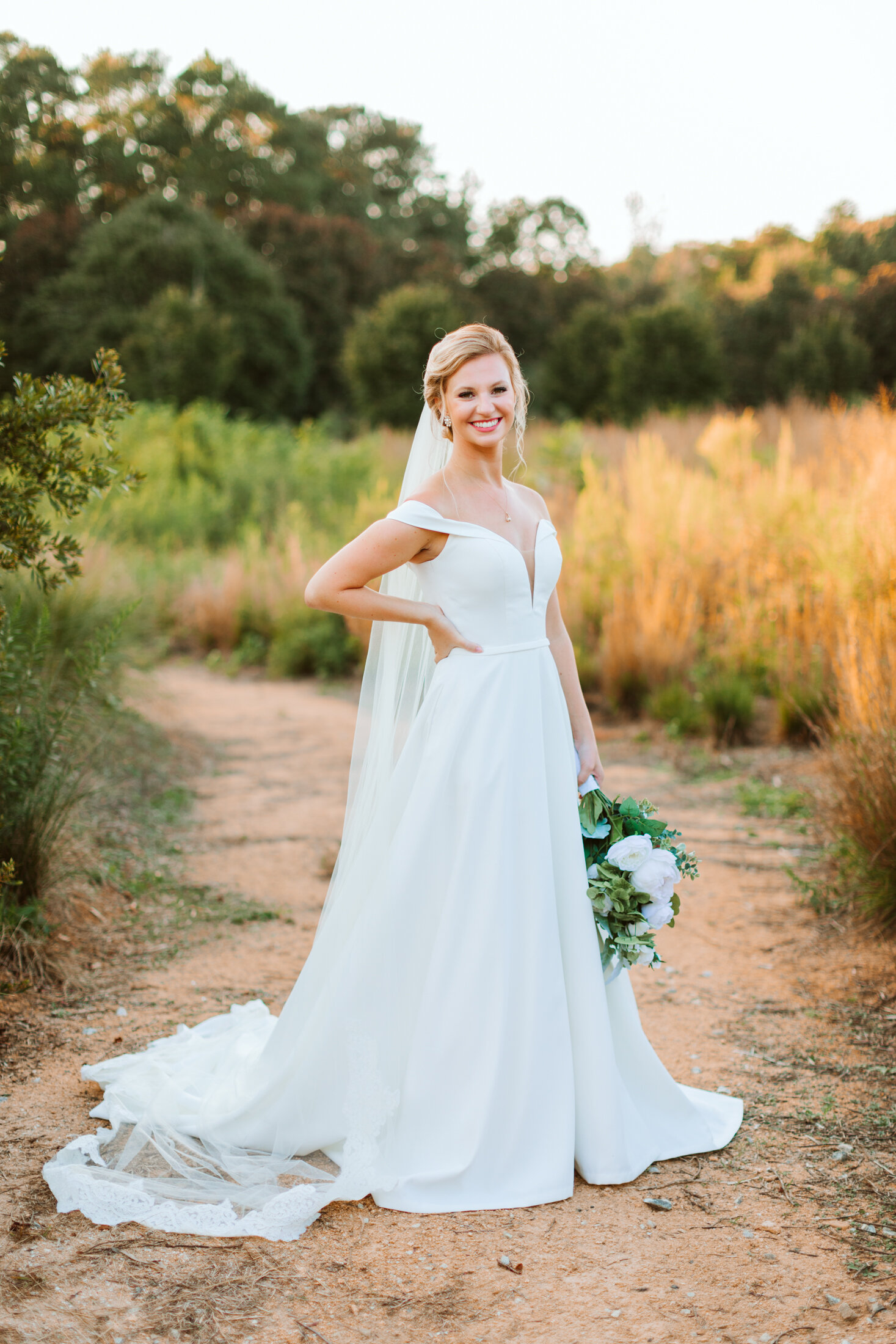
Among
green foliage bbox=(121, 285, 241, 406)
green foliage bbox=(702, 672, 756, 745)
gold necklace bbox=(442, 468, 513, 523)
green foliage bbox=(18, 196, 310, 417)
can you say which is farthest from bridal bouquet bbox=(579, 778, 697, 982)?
green foliage bbox=(18, 196, 310, 417)

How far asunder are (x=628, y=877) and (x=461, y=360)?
1.41 metres

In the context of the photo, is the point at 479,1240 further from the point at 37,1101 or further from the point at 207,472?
the point at 207,472

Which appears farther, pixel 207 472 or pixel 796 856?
pixel 207 472

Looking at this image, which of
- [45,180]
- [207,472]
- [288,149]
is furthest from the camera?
[288,149]

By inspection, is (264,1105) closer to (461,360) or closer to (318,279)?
(461,360)

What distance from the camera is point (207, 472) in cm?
1608

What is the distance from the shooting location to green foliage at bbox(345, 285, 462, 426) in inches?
829

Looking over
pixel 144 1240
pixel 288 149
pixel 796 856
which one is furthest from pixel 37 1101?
pixel 288 149

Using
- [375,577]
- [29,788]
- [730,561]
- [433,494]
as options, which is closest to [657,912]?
[375,577]

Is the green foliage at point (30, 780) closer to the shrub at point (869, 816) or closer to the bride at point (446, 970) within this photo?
the bride at point (446, 970)

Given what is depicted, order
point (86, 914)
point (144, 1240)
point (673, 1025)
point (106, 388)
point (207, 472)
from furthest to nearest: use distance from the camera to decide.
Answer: point (207, 472) < point (86, 914) < point (673, 1025) < point (106, 388) < point (144, 1240)

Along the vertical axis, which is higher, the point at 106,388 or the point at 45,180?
the point at 45,180

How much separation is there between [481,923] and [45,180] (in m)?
32.0

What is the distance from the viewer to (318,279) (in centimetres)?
2883
